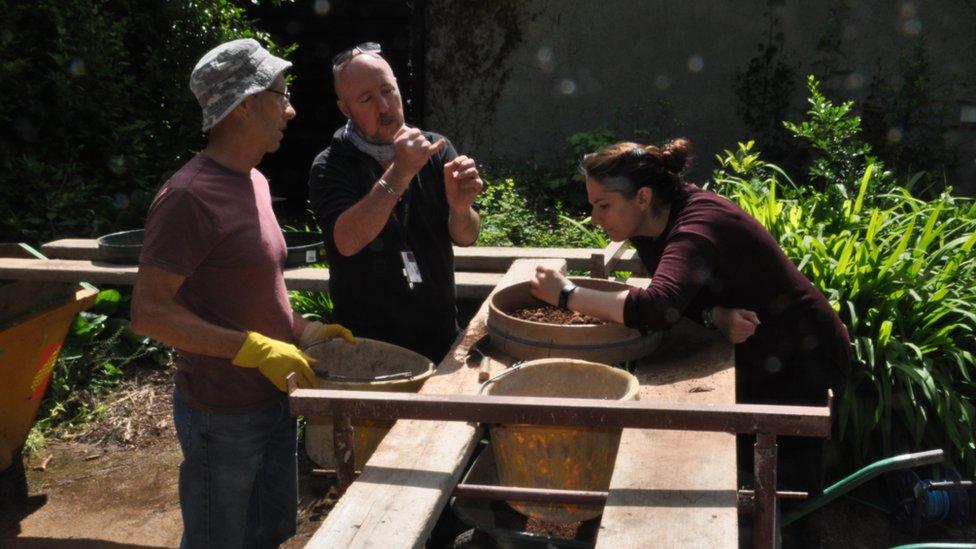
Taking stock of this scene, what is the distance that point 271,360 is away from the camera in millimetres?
2461

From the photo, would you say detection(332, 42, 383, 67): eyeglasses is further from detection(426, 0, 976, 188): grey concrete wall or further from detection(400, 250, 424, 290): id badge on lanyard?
detection(426, 0, 976, 188): grey concrete wall

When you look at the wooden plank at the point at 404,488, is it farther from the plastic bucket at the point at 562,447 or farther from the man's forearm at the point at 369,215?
the man's forearm at the point at 369,215

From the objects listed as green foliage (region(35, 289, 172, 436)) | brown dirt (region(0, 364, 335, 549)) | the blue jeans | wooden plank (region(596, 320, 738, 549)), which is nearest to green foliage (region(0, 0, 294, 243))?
green foliage (region(35, 289, 172, 436))

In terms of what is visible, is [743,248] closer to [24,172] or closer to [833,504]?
[833,504]

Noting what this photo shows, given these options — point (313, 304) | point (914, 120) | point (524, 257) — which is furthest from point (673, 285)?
point (914, 120)

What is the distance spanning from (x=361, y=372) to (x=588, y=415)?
908 mm

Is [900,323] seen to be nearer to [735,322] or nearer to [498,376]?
[735,322]

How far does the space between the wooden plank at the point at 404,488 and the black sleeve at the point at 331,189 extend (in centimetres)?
76

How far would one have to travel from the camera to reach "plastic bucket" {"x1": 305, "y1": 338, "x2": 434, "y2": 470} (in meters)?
2.60

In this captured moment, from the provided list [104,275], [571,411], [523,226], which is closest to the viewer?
[571,411]

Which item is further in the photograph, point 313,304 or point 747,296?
point 313,304

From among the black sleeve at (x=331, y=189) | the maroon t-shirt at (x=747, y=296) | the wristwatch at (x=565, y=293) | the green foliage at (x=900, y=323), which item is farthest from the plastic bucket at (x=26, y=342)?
the green foliage at (x=900, y=323)

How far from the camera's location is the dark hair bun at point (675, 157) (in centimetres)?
282

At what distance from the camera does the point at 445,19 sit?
848 centimetres
